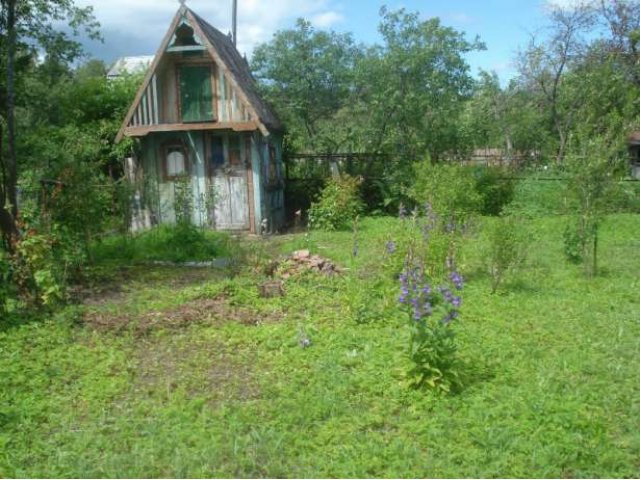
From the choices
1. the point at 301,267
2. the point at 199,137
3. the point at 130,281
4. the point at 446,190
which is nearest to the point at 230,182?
the point at 199,137

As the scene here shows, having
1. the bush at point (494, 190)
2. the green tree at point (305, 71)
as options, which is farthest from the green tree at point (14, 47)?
the bush at point (494, 190)

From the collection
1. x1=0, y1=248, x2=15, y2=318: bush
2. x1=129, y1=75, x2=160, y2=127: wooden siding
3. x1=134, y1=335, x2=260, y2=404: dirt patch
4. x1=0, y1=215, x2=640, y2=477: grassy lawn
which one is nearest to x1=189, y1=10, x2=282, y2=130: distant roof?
x1=129, y1=75, x2=160, y2=127: wooden siding

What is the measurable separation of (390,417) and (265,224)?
9.56 meters

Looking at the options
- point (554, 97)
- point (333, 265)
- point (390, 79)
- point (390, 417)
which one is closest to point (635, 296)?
point (333, 265)

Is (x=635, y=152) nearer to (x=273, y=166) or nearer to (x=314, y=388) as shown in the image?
(x=273, y=166)

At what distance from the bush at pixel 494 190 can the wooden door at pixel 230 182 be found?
634 cm

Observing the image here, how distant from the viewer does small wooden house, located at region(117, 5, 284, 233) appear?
1280 cm

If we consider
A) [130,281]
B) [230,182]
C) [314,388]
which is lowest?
[314,388]

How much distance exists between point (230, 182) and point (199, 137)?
1267mm

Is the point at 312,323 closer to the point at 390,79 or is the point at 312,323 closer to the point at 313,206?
the point at 313,206

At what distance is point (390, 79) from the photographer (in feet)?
48.6

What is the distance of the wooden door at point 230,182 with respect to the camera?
538 inches

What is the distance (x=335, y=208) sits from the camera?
44.8 feet

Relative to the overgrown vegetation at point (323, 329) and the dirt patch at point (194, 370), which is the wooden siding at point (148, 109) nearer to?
the overgrown vegetation at point (323, 329)
